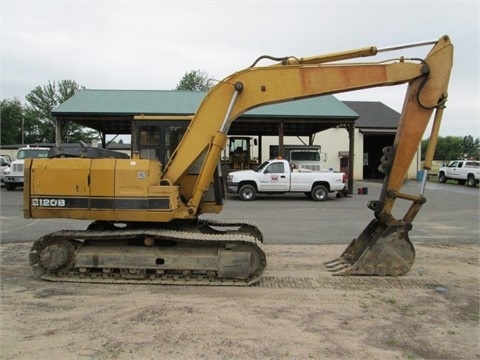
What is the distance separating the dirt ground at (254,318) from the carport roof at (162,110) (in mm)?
17311

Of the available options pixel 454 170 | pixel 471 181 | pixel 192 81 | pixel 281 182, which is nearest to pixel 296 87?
pixel 281 182

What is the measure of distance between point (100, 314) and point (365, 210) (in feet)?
42.5

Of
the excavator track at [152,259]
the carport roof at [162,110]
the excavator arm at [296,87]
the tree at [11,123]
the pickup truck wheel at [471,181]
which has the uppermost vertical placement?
the tree at [11,123]

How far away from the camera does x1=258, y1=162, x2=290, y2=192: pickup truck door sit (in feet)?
65.6

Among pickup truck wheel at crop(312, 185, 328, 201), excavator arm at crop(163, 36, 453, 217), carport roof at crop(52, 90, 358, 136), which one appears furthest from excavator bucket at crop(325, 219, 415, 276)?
carport roof at crop(52, 90, 358, 136)

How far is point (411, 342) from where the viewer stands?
4.38 m

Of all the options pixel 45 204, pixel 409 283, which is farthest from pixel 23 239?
pixel 409 283

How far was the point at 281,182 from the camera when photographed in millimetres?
20031

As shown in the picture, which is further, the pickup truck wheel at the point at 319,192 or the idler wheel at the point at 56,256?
the pickup truck wheel at the point at 319,192

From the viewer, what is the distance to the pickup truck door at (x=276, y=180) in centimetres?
2000

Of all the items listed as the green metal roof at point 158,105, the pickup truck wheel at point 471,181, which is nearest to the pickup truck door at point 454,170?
the pickup truck wheel at point 471,181

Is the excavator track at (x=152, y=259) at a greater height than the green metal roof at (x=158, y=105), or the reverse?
the green metal roof at (x=158, y=105)

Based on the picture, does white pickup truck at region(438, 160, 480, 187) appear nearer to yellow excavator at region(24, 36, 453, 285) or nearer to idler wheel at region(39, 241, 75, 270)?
yellow excavator at region(24, 36, 453, 285)

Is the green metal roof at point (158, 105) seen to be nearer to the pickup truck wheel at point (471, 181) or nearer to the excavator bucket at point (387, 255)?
the pickup truck wheel at point (471, 181)
